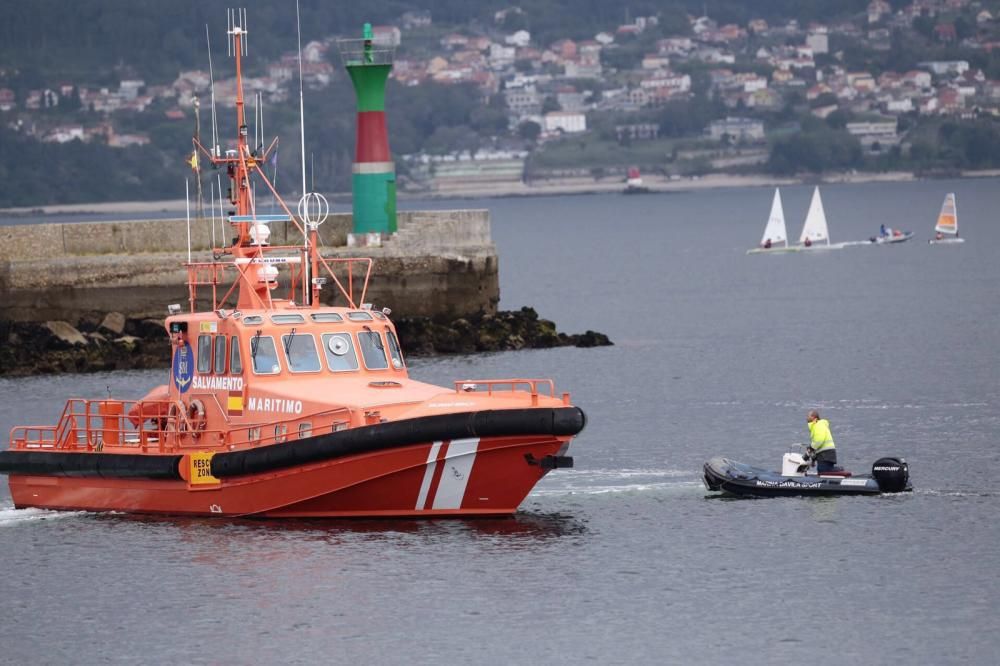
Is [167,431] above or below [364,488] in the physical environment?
above

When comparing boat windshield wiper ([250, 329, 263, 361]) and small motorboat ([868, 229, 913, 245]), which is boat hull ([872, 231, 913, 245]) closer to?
small motorboat ([868, 229, 913, 245])

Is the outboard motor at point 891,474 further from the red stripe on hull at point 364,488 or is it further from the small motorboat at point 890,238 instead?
the small motorboat at point 890,238

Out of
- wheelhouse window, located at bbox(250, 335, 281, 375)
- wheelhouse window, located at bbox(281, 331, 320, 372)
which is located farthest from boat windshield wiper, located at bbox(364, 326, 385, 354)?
wheelhouse window, located at bbox(250, 335, 281, 375)

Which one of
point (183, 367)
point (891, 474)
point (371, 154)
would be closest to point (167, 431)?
point (183, 367)

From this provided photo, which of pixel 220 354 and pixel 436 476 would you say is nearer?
pixel 436 476

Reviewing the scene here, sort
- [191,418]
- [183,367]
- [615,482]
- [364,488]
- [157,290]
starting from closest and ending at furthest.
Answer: [364,488] → [191,418] → [183,367] → [615,482] → [157,290]

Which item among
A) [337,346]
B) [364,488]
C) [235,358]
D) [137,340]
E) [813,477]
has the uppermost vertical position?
[337,346]

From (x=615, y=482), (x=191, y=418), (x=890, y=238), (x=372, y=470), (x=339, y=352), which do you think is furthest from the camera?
(x=890, y=238)

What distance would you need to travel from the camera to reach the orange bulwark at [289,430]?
959 inches

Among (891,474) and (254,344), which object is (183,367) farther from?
(891,474)

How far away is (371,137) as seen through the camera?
51.9 m

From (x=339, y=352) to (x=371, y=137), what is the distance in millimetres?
26473

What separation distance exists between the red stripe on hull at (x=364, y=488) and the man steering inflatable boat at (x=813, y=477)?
3.85 metres

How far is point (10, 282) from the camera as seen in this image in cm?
4741
